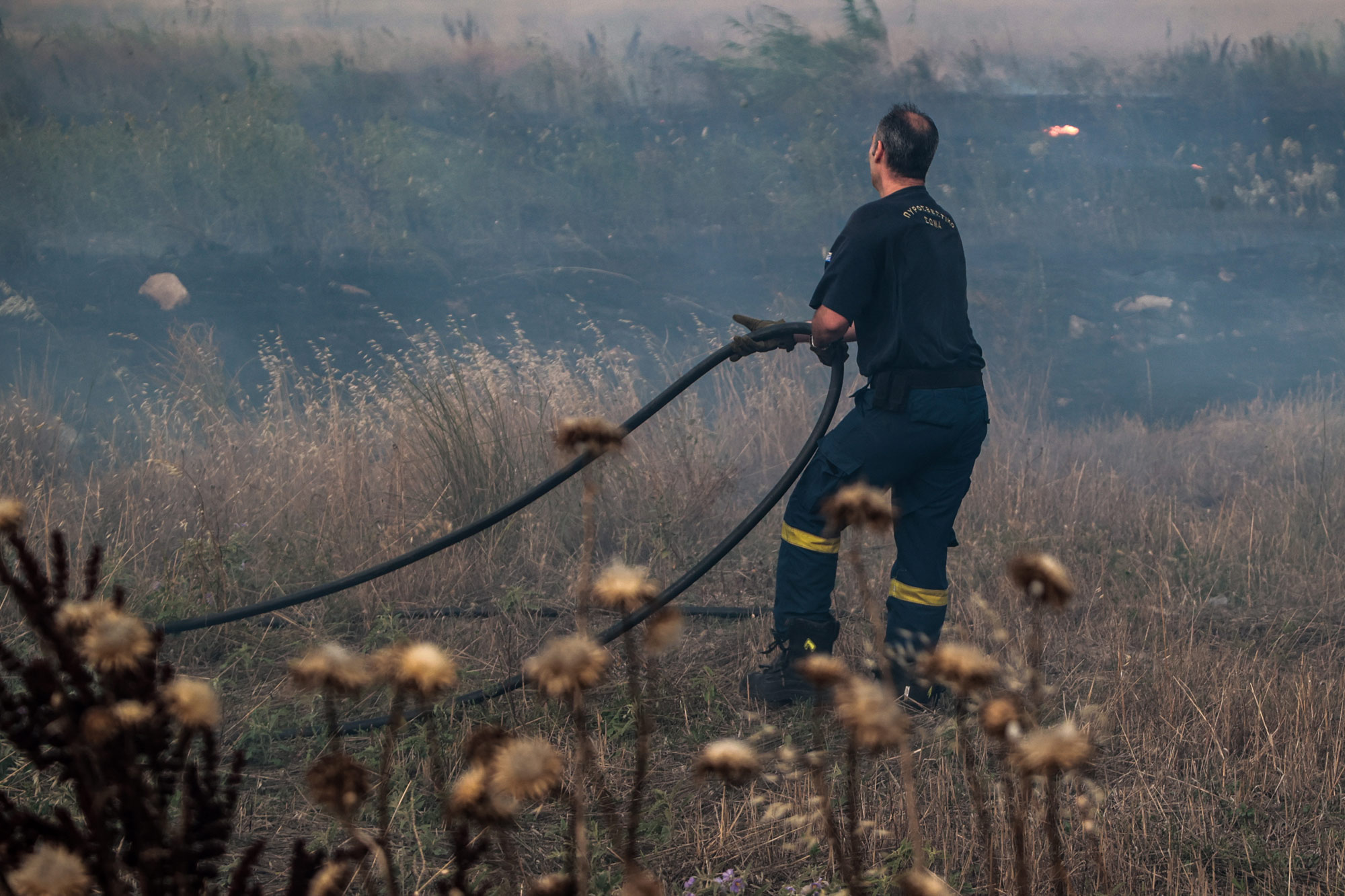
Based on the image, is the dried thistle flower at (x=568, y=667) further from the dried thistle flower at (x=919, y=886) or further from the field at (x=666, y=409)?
the dried thistle flower at (x=919, y=886)

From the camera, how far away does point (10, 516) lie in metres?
1.03

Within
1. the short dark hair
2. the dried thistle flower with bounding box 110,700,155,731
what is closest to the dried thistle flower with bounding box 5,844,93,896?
the dried thistle flower with bounding box 110,700,155,731

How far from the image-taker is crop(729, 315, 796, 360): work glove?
3857 millimetres

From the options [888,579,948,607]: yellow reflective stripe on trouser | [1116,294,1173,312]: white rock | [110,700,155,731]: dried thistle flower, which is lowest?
[888,579,948,607]: yellow reflective stripe on trouser

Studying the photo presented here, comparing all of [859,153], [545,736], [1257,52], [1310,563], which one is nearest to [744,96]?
[859,153]

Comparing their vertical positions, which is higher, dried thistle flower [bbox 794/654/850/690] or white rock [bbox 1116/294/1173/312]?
white rock [bbox 1116/294/1173/312]

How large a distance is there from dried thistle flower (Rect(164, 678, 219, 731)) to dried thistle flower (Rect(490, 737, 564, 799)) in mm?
285

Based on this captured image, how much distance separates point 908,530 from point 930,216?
117 centimetres

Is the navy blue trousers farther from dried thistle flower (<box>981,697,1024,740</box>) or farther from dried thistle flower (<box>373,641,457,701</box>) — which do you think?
dried thistle flower (<box>373,641,457,701</box>)

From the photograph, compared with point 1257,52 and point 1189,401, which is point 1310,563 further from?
point 1257,52

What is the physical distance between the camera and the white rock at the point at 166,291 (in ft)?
50.5

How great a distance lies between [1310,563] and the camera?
211 inches

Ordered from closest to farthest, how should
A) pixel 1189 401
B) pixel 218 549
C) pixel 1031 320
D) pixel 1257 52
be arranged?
pixel 218 549
pixel 1189 401
pixel 1031 320
pixel 1257 52

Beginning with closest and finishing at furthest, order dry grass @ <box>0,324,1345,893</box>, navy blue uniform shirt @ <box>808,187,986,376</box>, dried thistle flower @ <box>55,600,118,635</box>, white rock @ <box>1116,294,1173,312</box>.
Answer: dried thistle flower @ <box>55,600,118,635</box>, dry grass @ <box>0,324,1345,893</box>, navy blue uniform shirt @ <box>808,187,986,376</box>, white rock @ <box>1116,294,1173,312</box>
